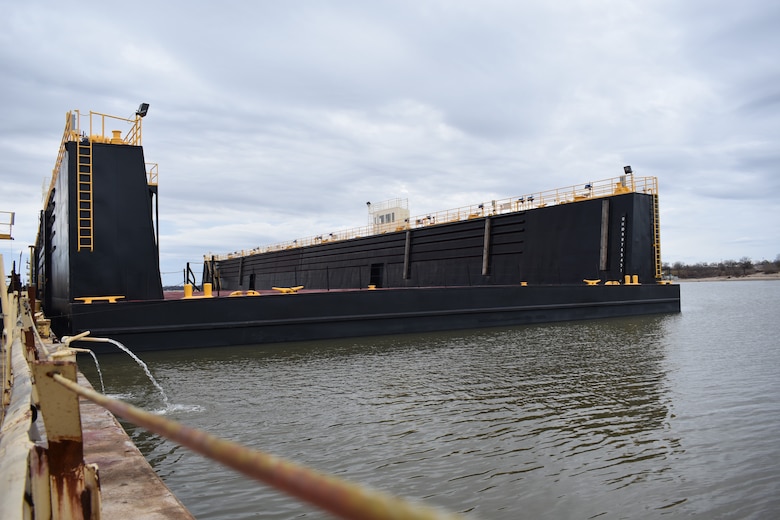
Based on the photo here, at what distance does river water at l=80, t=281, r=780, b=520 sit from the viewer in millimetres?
4113

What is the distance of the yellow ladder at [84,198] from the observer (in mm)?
11836

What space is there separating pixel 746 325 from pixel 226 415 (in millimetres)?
16626

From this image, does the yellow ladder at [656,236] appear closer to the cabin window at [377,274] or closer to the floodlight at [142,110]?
the cabin window at [377,274]

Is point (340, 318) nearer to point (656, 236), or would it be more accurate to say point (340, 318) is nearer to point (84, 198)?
point (84, 198)

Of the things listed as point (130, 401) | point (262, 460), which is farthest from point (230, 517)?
point (130, 401)

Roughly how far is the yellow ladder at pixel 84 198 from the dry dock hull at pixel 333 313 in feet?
4.98

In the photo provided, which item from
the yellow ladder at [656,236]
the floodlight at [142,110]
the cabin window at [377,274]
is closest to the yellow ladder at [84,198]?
the floodlight at [142,110]

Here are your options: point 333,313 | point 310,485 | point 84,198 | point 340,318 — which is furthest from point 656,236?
point 310,485

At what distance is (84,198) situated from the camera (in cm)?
1191

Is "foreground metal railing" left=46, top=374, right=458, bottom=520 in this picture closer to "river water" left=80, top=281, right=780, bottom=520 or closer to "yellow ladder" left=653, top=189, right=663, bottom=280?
"river water" left=80, top=281, right=780, bottom=520

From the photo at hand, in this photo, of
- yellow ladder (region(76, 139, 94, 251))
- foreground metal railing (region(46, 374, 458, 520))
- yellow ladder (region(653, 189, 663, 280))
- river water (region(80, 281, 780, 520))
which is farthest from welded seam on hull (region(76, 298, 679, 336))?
foreground metal railing (region(46, 374, 458, 520))

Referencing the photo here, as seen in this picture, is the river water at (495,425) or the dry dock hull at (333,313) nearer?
the river water at (495,425)

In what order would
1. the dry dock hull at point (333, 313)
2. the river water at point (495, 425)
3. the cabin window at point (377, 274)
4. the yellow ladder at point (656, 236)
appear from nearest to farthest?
the river water at point (495, 425) < the dry dock hull at point (333, 313) < the yellow ladder at point (656, 236) < the cabin window at point (377, 274)

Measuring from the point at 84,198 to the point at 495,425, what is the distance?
10.6 m
